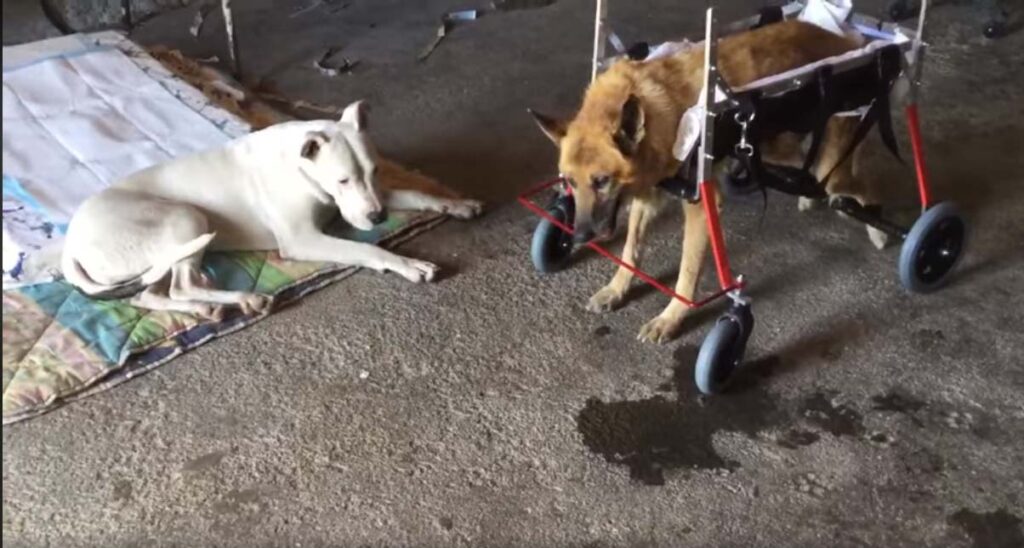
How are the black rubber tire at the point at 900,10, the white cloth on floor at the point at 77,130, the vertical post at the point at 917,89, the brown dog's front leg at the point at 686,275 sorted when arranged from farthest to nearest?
the black rubber tire at the point at 900,10
the white cloth on floor at the point at 77,130
the vertical post at the point at 917,89
the brown dog's front leg at the point at 686,275

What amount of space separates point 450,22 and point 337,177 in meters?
1.87

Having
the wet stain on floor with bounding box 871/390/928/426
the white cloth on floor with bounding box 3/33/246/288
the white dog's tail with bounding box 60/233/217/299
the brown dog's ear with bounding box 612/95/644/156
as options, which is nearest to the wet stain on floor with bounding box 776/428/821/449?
the wet stain on floor with bounding box 871/390/928/426

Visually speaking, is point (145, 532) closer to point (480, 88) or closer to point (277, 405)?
point (277, 405)

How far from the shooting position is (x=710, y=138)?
2.49m

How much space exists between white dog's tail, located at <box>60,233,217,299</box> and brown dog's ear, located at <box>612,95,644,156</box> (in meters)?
1.22

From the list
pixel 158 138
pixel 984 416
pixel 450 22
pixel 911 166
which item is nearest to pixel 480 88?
pixel 450 22

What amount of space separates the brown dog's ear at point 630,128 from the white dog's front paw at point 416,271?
0.83 m

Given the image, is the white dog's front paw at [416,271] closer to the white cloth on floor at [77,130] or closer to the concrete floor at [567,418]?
the concrete floor at [567,418]

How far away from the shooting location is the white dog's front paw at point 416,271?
10.2 ft

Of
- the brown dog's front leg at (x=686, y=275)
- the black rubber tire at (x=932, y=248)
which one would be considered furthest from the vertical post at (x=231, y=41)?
the black rubber tire at (x=932, y=248)

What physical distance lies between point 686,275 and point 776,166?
37cm

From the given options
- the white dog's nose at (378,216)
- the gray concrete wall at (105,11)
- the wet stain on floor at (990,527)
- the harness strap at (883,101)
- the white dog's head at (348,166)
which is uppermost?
the harness strap at (883,101)

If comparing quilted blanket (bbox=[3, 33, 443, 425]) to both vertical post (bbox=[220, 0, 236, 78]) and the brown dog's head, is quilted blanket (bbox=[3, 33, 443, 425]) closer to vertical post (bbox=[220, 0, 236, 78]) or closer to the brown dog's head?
vertical post (bbox=[220, 0, 236, 78])

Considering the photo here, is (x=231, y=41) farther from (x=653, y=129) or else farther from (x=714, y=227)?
(x=714, y=227)
